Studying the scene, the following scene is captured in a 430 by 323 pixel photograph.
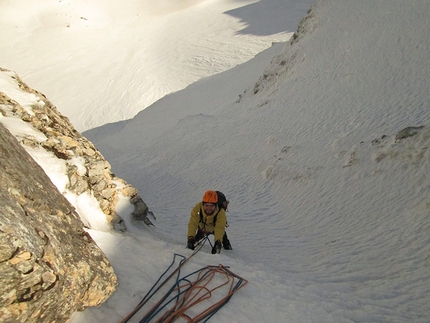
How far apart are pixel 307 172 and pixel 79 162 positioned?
5121 millimetres

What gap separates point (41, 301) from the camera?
8.35ft

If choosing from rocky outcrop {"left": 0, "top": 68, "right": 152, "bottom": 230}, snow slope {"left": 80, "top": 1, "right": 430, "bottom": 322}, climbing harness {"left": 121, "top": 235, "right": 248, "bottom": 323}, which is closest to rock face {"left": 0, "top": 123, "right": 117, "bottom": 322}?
climbing harness {"left": 121, "top": 235, "right": 248, "bottom": 323}

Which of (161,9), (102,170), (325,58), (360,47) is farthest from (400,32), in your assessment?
(161,9)

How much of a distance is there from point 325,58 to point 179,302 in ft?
40.0

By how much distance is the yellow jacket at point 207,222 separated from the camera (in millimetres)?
4781

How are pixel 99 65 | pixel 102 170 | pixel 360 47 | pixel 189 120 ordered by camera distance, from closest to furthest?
pixel 102 170, pixel 360 47, pixel 189 120, pixel 99 65

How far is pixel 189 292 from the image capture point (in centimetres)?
350

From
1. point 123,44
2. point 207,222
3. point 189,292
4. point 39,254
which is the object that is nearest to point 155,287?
point 189,292

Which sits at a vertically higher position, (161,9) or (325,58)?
(161,9)

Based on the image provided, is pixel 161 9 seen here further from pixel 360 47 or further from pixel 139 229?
pixel 139 229

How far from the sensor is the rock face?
7.82 ft

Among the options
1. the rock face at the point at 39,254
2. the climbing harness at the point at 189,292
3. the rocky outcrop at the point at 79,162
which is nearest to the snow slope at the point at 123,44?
the rocky outcrop at the point at 79,162

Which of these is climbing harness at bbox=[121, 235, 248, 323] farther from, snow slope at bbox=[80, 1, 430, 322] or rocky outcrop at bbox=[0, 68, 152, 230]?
rocky outcrop at bbox=[0, 68, 152, 230]

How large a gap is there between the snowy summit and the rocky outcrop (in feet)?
1.57
